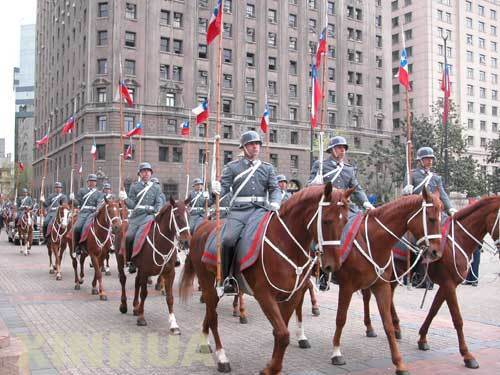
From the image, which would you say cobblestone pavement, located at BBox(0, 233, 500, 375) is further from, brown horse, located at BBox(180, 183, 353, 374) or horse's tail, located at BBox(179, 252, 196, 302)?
brown horse, located at BBox(180, 183, 353, 374)

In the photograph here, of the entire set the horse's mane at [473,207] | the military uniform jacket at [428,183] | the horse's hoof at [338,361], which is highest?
the military uniform jacket at [428,183]

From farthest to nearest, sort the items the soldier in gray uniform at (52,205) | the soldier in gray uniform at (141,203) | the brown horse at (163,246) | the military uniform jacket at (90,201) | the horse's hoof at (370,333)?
the soldier in gray uniform at (52,205) → the military uniform jacket at (90,201) → the soldier in gray uniform at (141,203) → the brown horse at (163,246) → the horse's hoof at (370,333)

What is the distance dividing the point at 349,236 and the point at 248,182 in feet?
5.60

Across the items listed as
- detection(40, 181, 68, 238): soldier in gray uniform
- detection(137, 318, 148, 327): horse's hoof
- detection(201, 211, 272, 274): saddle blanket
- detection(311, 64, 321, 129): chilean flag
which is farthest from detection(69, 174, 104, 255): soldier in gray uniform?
detection(201, 211, 272, 274): saddle blanket

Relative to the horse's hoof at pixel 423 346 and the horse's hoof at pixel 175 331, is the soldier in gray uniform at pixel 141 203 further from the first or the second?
the horse's hoof at pixel 423 346

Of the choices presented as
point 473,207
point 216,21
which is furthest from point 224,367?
point 216,21

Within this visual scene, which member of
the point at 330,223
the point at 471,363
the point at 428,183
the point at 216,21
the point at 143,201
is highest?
the point at 216,21

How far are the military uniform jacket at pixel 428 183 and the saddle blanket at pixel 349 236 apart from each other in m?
2.42

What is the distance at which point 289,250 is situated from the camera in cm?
622

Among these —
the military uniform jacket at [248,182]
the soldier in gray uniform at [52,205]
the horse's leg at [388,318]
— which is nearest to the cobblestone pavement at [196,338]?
the horse's leg at [388,318]

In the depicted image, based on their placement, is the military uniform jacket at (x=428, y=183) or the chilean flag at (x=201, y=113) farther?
the chilean flag at (x=201, y=113)

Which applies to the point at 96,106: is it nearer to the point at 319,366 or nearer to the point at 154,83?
the point at 154,83

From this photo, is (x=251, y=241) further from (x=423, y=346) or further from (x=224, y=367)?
(x=423, y=346)

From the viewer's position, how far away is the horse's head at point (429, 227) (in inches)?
281
